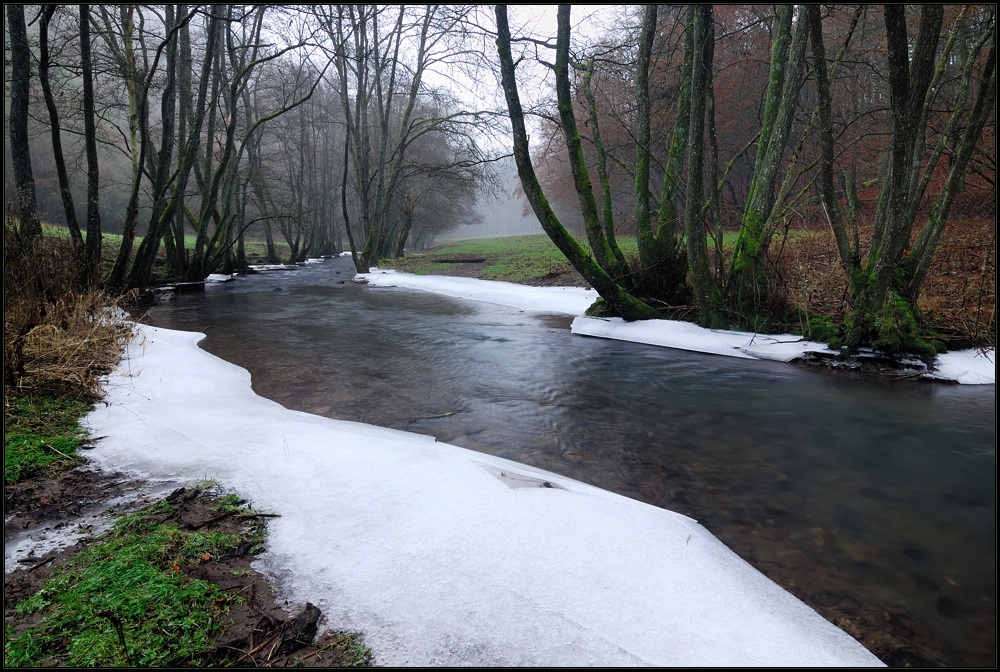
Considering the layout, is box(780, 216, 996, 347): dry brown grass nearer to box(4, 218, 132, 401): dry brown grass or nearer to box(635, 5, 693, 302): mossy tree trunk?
box(635, 5, 693, 302): mossy tree trunk

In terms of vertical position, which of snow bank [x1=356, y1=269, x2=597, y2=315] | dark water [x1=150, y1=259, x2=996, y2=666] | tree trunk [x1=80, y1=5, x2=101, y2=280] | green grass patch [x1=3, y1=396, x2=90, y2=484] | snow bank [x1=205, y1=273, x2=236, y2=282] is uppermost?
tree trunk [x1=80, y1=5, x2=101, y2=280]

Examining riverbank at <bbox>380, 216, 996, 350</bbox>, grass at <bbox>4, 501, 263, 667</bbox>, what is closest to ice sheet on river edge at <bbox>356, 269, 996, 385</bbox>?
riverbank at <bbox>380, 216, 996, 350</bbox>

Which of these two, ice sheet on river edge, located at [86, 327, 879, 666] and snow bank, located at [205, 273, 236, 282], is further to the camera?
snow bank, located at [205, 273, 236, 282]

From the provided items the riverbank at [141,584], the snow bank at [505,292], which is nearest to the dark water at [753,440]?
the riverbank at [141,584]

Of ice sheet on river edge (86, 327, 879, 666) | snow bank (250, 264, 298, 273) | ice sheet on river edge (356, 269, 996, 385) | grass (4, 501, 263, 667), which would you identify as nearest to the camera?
grass (4, 501, 263, 667)

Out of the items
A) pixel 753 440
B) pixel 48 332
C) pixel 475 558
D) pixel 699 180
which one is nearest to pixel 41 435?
pixel 48 332

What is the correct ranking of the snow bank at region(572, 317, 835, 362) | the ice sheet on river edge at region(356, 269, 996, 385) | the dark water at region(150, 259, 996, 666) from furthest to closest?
the snow bank at region(572, 317, 835, 362)
the ice sheet on river edge at region(356, 269, 996, 385)
the dark water at region(150, 259, 996, 666)

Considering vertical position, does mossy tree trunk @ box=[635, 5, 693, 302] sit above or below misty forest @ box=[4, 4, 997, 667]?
above

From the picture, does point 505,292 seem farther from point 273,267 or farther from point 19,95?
point 273,267

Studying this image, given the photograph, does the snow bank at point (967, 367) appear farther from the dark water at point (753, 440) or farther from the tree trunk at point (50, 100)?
the tree trunk at point (50, 100)

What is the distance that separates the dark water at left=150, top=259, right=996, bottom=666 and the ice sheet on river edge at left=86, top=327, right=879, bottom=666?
38 centimetres

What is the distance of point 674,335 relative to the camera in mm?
8148

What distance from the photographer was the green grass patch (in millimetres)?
2705

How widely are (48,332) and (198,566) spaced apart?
356 cm
